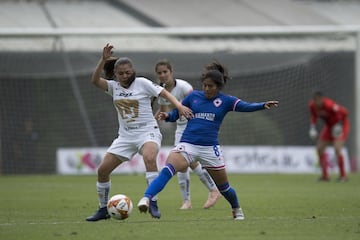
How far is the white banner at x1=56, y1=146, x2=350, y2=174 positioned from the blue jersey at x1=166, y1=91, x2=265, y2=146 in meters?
16.5

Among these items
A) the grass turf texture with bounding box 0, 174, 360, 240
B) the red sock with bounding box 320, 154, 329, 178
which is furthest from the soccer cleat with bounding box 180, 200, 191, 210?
the red sock with bounding box 320, 154, 329, 178

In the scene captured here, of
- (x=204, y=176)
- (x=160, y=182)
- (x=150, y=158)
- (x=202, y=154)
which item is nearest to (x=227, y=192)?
(x=202, y=154)

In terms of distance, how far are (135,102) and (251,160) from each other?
17.2m

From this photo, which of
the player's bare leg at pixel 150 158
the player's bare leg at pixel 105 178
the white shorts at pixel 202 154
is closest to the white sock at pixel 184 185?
the player's bare leg at pixel 150 158

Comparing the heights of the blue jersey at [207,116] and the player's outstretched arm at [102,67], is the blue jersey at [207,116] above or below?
below

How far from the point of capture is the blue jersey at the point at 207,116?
35.8 feet

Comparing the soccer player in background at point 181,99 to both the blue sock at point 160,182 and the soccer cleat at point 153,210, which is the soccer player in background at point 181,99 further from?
the blue sock at point 160,182

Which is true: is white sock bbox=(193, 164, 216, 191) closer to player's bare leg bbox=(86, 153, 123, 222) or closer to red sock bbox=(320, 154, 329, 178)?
player's bare leg bbox=(86, 153, 123, 222)

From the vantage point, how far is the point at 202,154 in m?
10.9

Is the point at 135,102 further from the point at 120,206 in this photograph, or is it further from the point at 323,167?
the point at 323,167

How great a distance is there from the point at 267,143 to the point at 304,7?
473 inches

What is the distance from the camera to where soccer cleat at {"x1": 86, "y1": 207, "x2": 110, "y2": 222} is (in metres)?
11.2

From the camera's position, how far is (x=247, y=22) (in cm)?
3731

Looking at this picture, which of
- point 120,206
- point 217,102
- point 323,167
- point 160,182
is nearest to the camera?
point 160,182
